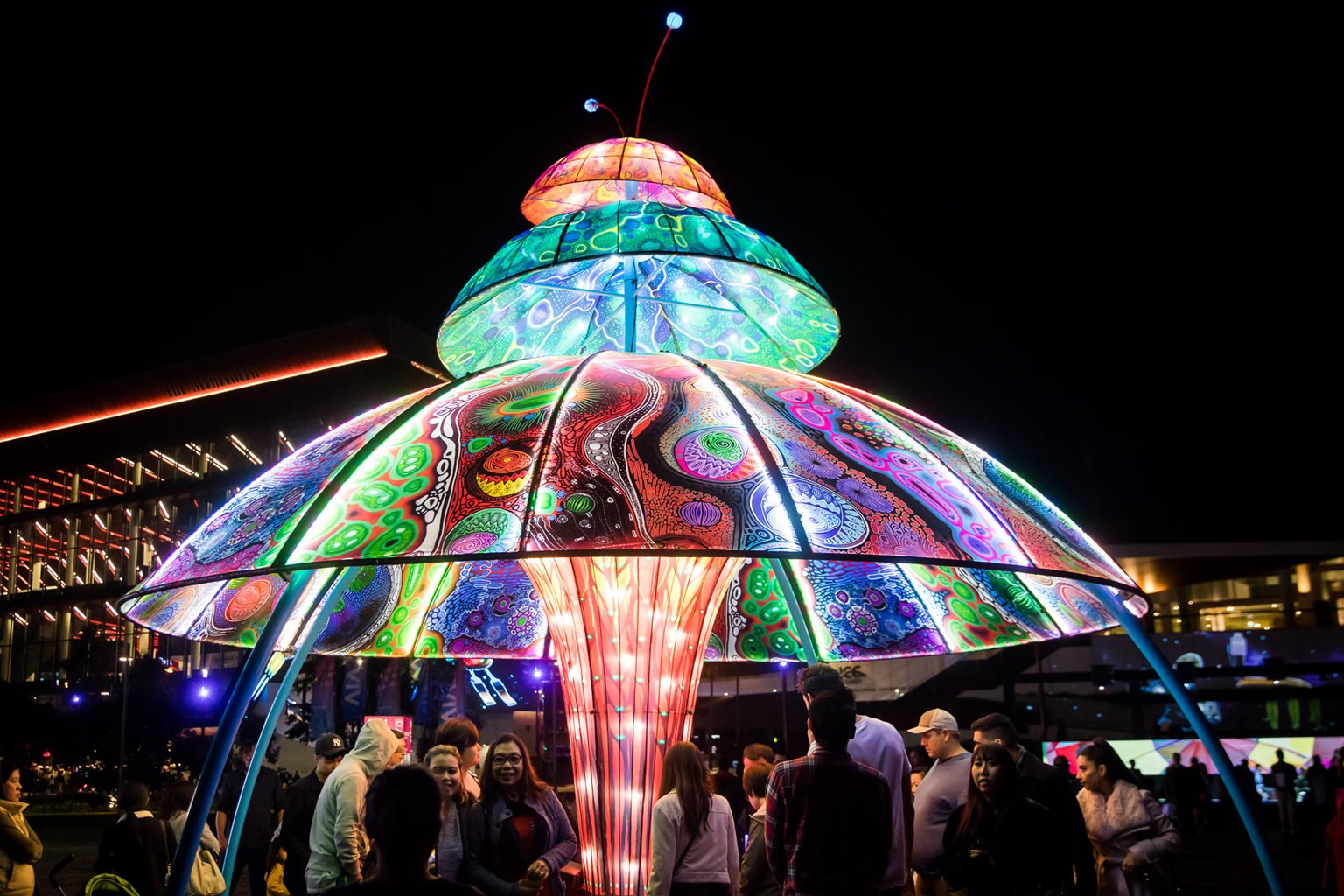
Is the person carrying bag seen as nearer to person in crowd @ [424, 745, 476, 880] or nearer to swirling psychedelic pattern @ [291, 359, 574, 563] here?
person in crowd @ [424, 745, 476, 880]

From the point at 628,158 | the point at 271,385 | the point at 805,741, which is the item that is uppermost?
the point at 271,385

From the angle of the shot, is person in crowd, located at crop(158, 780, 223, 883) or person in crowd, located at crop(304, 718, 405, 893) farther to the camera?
person in crowd, located at crop(158, 780, 223, 883)

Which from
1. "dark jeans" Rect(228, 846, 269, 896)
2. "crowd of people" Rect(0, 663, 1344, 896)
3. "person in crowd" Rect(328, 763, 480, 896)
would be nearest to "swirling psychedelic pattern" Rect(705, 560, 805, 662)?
"crowd of people" Rect(0, 663, 1344, 896)

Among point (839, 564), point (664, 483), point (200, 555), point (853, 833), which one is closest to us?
point (853, 833)

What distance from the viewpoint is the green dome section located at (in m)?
6.77

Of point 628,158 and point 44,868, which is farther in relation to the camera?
point 44,868

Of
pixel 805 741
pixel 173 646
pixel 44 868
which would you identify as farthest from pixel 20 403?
pixel 805 741

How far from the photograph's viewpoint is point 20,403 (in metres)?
43.9

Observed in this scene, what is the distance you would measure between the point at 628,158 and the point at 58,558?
46531 mm

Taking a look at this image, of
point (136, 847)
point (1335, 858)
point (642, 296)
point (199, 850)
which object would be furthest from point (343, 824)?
point (1335, 858)

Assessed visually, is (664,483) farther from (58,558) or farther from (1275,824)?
(58,558)

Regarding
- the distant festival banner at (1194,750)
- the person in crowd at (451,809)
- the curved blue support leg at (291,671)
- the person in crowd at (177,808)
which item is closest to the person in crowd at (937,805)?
the person in crowd at (451,809)

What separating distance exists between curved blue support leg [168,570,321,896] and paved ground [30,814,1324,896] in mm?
7902

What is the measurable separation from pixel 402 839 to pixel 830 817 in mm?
2029
